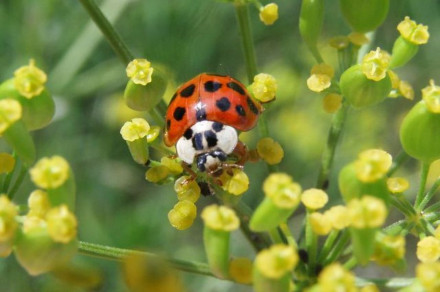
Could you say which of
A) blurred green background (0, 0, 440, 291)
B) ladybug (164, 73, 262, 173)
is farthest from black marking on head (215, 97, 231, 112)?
blurred green background (0, 0, 440, 291)

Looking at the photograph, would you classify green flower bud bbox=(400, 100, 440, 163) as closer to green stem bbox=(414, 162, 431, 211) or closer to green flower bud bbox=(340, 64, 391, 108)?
green stem bbox=(414, 162, 431, 211)

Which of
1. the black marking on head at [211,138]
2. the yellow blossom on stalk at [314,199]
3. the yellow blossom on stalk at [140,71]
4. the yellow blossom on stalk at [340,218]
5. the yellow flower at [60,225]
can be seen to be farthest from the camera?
the black marking on head at [211,138]

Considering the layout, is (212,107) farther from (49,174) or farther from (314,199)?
(49,174)

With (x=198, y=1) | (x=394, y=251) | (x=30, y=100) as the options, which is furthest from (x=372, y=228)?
(x=198, y=1)

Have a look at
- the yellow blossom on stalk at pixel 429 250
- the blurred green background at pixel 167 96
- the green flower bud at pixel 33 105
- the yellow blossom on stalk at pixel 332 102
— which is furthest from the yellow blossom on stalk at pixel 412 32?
the blurred green background at pixel 167 96

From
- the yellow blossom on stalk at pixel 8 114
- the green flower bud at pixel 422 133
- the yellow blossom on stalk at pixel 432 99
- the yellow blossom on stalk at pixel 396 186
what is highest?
the yellow blossom on stalk at pixel 8 114

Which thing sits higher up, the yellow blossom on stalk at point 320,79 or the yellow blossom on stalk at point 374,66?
the yellow blossom on stalk at point 320,79

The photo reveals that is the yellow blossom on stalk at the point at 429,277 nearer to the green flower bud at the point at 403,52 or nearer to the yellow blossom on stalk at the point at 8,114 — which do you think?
the green flower bud at the point at 403,52
